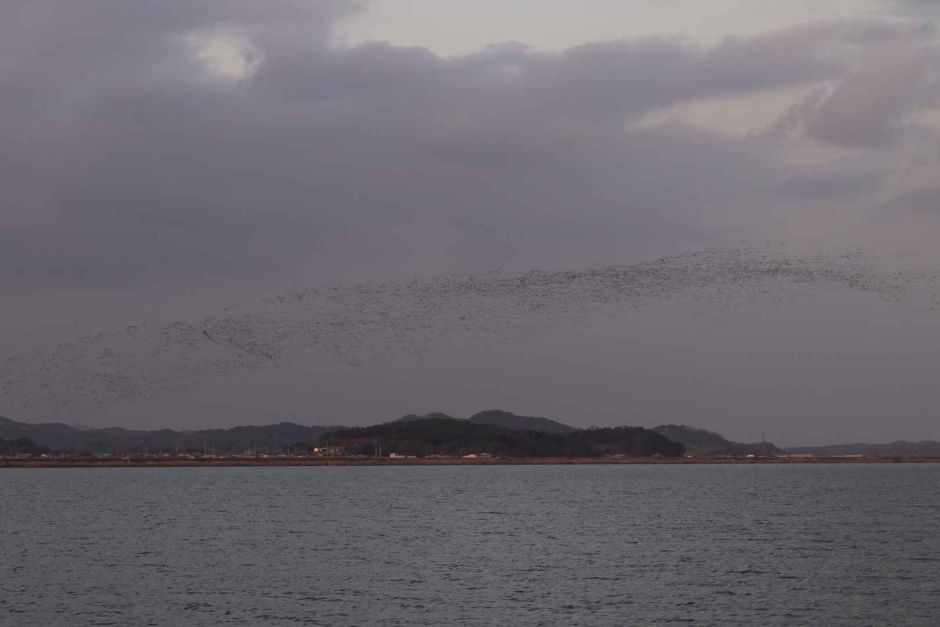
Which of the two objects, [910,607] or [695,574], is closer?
[910,607]

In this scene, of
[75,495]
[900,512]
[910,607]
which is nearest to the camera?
[910,607]

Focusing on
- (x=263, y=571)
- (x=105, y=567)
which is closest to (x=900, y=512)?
(x=263, y=571)

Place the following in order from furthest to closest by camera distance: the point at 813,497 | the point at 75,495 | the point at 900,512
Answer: the point at 75,495
the point at 813,497
the point at 900,512

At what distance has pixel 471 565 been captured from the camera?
77.4 metres

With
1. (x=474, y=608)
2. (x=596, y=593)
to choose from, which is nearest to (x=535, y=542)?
(x=596, y=593)

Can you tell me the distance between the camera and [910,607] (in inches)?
2267

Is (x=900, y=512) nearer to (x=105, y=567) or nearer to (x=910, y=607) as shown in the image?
(x=910, y=607)

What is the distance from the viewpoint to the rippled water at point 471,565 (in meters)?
57.3

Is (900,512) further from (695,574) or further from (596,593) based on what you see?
(596,593)

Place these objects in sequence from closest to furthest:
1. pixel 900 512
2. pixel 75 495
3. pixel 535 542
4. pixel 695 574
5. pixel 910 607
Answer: pixel 910 607 → pixel 695 574 → pixel 535 542 → pixel 900 512 → pixel 75 495

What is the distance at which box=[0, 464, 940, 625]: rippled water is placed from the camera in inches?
2255

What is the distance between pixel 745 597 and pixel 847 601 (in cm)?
559

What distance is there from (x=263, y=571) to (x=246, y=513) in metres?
59.3

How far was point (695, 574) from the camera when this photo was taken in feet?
236
